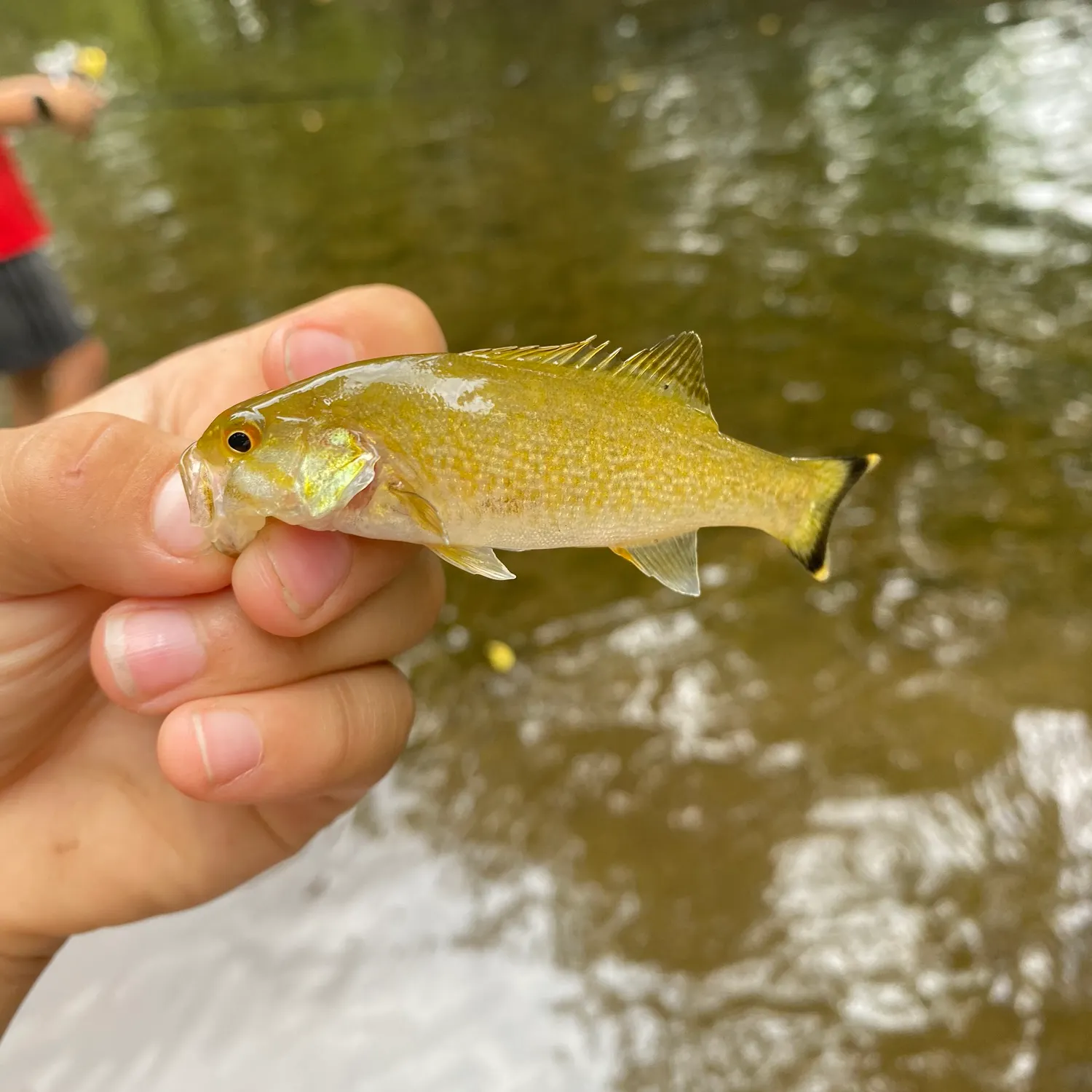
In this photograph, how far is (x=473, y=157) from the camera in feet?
22.4

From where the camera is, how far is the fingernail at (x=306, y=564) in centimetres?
135

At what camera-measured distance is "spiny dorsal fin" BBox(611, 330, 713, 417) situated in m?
1.42

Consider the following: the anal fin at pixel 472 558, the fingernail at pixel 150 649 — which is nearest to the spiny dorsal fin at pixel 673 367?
the anal fin at pixel 472 558

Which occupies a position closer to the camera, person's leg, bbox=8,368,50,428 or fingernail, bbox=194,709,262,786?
fingernail, bbox=194,709,262,786

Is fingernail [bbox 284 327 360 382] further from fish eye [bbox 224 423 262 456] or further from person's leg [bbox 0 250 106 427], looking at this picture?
person's leg [bbox 0 250 106 427]

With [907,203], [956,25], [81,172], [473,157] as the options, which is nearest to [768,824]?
[907,203]

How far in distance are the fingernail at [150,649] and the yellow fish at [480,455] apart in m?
0.19

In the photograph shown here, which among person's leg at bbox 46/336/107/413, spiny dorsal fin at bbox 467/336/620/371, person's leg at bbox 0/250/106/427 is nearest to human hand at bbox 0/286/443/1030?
spiny dorsal fin at bbox 467/336/620/371

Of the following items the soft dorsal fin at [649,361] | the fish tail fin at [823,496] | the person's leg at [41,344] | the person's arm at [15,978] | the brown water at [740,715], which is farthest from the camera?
the person's leg at [41,344]

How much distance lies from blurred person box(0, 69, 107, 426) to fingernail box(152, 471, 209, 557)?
297 cm

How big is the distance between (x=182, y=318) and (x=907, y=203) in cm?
468

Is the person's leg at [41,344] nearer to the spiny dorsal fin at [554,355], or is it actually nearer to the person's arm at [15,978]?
the person's arm at [15,978]

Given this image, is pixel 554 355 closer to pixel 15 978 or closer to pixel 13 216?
pixel 15 978

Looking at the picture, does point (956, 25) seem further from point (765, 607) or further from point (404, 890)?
point (404, 890)
